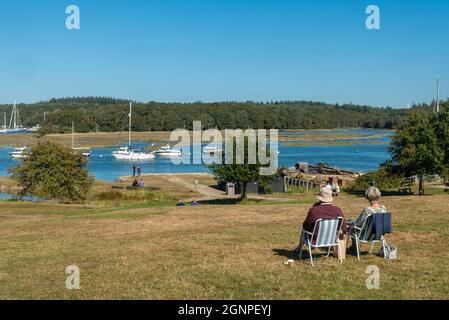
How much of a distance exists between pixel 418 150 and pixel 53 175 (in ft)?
75.2

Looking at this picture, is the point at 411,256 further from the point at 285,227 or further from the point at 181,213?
the point at 181,213

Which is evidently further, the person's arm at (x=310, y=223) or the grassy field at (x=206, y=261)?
the person's arm at (x=310, y=223)

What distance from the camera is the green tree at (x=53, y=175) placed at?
3759 cm

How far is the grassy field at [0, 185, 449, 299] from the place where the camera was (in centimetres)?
862

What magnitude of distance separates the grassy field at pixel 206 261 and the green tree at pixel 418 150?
586 inches

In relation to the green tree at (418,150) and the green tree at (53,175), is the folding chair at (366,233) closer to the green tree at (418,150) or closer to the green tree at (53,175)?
the green tree at (418,150)

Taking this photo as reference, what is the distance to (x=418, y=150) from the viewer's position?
108ft

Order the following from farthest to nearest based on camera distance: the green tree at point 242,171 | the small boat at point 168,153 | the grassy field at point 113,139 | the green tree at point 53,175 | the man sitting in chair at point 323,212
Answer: the grassy field at point 113,139 → the small boat at point 168,153 → the green tree at point 53,175 → the green tree at point 242,171 → the man sitting in chair at point 323,212

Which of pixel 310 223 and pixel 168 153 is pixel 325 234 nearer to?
pixel 310 223

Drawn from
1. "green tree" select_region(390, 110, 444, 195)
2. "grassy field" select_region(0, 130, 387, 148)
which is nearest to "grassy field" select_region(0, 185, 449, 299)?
"green tree" select_region(390, 110, 444, 195)

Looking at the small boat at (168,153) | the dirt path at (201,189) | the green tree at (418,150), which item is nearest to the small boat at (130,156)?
the small boat at (168,153)

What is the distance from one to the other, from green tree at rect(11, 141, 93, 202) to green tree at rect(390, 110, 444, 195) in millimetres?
20455

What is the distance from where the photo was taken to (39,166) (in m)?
38.3
